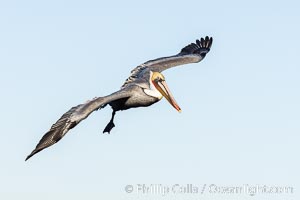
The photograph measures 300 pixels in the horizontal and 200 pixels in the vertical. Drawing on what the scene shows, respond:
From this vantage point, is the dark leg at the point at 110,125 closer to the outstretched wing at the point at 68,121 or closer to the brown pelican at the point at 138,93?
the brown pelican at the point at 138,93

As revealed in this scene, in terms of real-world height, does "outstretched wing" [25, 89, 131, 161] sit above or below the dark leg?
below

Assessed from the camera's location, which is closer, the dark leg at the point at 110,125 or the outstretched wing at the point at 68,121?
the outstretched wing at the point at 68,121

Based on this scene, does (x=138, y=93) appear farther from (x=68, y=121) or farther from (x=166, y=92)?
(x=68, y=121)

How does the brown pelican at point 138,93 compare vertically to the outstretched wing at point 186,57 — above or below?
below

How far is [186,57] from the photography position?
125 ft

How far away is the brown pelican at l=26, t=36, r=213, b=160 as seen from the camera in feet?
90.8

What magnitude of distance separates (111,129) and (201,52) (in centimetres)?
827

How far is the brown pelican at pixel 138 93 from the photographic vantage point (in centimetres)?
2769

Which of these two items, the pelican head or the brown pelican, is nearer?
the brown pelican

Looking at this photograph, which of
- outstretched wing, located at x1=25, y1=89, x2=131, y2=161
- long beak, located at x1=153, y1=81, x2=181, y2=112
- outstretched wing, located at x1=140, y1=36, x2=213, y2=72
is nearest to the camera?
outstretched wing, located at x1=25, y1=89, x2=131, y2=161

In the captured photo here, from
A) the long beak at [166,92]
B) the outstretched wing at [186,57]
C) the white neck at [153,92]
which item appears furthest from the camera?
the outstretched wing at [186,57]

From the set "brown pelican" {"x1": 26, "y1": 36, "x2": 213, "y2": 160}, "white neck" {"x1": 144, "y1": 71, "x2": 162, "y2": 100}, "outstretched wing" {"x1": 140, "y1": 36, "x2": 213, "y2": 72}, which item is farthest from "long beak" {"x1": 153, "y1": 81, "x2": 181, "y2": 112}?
"outstretched wing" {"x1": 140, "y1": 36, "x2": 213, "y2": 72}

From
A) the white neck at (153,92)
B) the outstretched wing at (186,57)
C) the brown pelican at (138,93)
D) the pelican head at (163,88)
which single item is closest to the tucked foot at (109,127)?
the brown pelican at (138,93)

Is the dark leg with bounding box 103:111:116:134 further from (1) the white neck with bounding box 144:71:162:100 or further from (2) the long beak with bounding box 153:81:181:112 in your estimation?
(2) the long beak with bounding box 153:81:181:112
